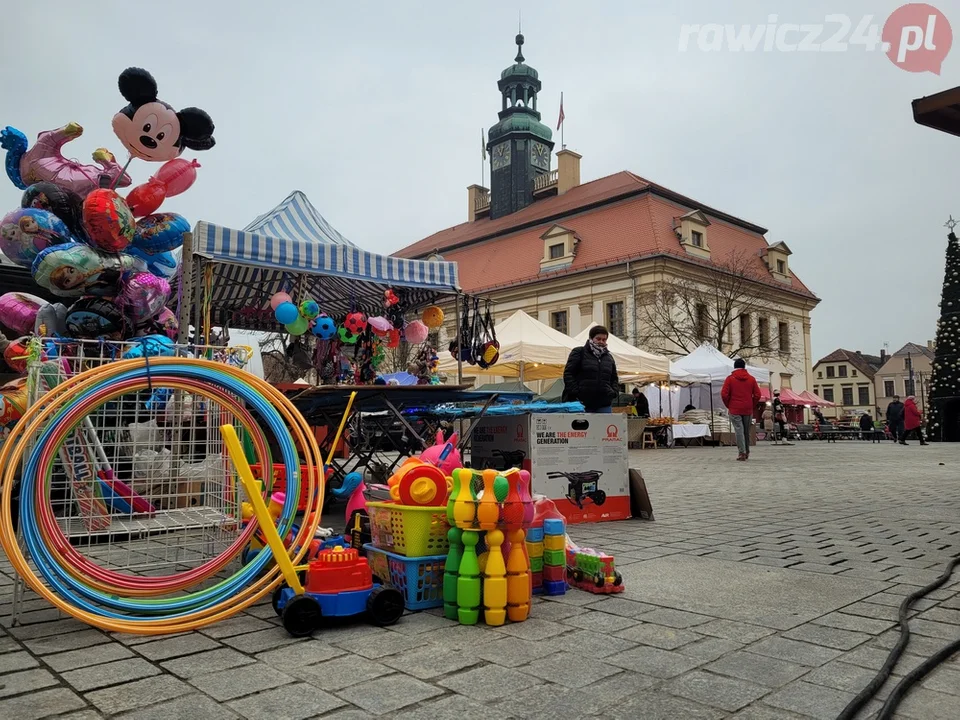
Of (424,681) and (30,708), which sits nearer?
(30,708)

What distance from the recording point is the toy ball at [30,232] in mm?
6027

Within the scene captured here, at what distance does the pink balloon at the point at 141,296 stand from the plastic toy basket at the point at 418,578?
3.87 meters

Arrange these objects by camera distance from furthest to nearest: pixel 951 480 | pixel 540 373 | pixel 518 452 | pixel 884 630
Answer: pixel 540 373
pixel 951 480
pixel 518 452
pixel 884 630

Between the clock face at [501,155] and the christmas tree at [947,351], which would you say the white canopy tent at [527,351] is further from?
the clock face at [501,155]

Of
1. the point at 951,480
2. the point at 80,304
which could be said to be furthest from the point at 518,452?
the point at 951,480

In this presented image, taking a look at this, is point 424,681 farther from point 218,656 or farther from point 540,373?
point 540,373

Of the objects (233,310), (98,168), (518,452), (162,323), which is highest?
(98,168)

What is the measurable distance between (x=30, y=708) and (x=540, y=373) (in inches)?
687

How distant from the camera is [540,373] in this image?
19.3 m

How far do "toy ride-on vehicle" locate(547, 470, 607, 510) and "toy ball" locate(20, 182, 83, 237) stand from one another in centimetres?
495

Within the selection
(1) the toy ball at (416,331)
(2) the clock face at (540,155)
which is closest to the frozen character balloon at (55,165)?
(1) the toy ball at (416,331)

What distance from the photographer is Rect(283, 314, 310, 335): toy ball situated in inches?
318

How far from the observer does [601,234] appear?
40.4 m

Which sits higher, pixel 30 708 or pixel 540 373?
pixel 540 373
